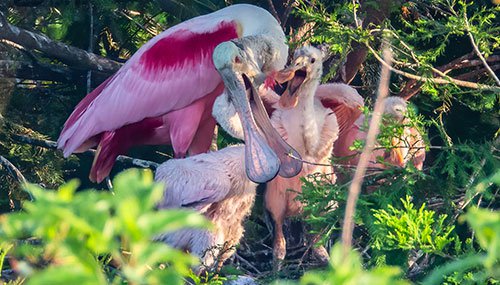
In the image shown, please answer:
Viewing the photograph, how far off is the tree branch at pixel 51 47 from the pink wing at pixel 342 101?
4.45 ft

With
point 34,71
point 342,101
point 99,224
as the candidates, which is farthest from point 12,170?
point 99,224

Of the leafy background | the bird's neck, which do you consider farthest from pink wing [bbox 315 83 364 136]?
the bird's neck

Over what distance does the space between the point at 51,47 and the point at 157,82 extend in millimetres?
816

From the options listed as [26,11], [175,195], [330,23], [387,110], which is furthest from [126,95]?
[330,23]

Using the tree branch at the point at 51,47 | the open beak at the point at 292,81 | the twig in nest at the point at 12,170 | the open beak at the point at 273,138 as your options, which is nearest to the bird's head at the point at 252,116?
the open beak at the point at 273,138

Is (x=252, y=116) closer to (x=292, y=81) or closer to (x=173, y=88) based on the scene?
(x=292, y=81)

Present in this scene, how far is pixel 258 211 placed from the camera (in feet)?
20.2

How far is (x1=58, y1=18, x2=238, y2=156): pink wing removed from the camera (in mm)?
6207

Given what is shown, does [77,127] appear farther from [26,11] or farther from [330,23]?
[330,23]

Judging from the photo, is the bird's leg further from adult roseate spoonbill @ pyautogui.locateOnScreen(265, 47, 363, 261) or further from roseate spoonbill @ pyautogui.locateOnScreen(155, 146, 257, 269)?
roseate spoonbill @ pyautogui.locateOnScreen(155, 146, 257, 269)

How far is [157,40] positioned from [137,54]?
0.17m

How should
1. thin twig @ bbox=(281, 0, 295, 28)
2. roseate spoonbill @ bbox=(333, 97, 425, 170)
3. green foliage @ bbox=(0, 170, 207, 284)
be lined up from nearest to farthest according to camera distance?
1. green foliage @ bbox=(0, 170, 207, 284)
2. roseate spoonbill @ bbox=(333, 97, 425, 170)
3. thin twig @ bbox=(281, 0, 295, 28)

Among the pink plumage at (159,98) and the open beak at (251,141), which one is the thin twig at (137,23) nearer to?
the pink plumage at (159,98)

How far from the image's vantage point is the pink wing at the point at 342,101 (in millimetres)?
5758
